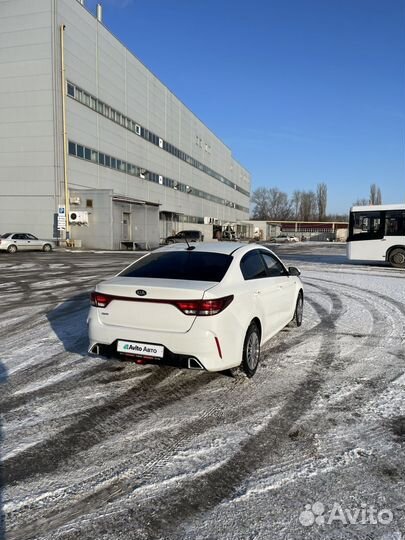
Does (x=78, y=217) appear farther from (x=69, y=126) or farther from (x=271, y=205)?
(x=271, y=205)

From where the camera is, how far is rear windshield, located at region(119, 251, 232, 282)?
467 centimetres

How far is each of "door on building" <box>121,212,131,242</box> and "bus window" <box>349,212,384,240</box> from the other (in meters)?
23.2

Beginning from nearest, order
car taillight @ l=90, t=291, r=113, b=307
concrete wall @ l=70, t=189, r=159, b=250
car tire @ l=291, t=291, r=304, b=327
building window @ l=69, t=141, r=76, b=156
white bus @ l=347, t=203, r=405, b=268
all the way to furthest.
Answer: car taillight @ l=90, t=291, r=113, b=307, car tire @ l=291, t=291, r=304, b=327, white bus @ l=347, t=203, r=405, b=268, building window @ l=69, t=141, r=76, b=156, concrete wall @ l=70, t=189, r=159, b=250

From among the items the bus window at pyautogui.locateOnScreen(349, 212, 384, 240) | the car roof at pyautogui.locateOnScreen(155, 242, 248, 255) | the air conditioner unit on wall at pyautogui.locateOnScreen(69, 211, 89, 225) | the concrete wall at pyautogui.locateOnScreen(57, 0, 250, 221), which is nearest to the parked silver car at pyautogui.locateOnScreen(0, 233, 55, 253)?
the air conditioner unit on wall at pyautogui.locateOnScreen(69, 211, 89, 225)

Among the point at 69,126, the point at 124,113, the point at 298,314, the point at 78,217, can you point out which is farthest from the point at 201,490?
the point at 124,113

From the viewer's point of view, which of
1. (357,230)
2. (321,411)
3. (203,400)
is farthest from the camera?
(357,230)

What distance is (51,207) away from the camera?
32969mm

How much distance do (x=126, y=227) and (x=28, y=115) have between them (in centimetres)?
1216

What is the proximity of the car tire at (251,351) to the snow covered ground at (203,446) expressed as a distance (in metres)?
0.16

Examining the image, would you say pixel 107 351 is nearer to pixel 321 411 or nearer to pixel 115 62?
pixel 321 411

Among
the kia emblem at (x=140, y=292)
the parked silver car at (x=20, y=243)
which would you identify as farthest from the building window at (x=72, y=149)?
the kia emblem at (x=140, y=292)

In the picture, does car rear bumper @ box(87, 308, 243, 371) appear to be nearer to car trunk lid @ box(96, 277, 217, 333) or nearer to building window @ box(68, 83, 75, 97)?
car trunk lid @ box(96, 277, 217, 333)

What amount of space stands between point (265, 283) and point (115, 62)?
41049 millimetres

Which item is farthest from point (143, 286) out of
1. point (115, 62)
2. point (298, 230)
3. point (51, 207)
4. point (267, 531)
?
point (298, 230)
